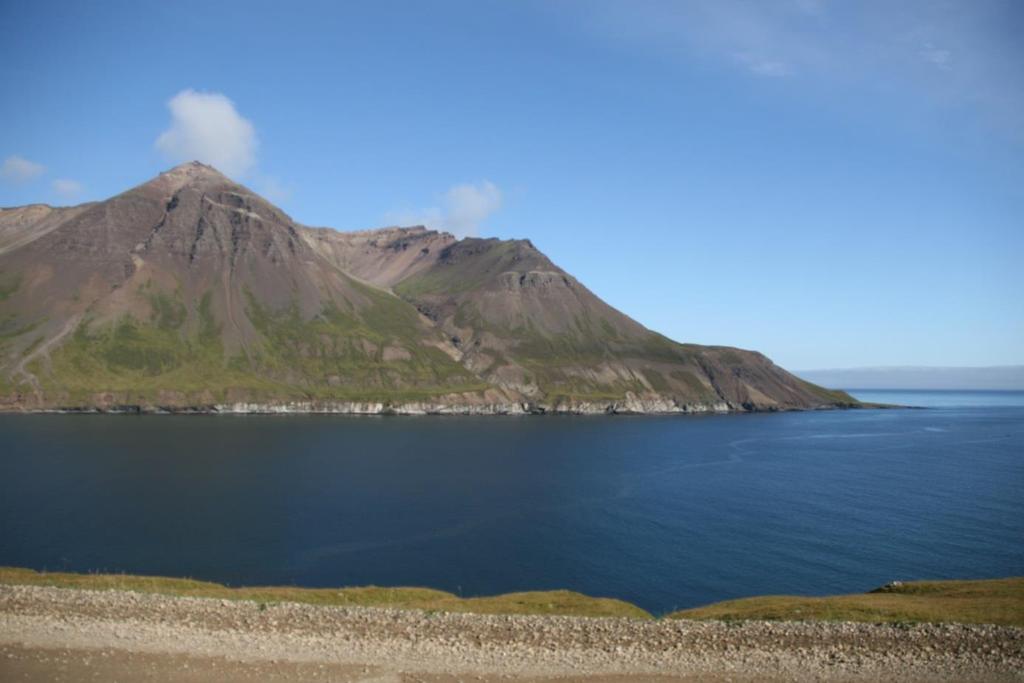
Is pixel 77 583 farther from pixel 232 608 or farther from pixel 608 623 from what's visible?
pixel 608 623

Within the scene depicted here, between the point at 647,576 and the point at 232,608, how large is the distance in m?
47.1

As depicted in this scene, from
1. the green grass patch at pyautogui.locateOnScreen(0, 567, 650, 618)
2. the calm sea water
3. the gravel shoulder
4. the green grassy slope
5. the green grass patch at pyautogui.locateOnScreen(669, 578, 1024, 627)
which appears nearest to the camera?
the gravel shoulder

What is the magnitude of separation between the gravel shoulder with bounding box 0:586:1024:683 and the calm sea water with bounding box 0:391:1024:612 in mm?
27504

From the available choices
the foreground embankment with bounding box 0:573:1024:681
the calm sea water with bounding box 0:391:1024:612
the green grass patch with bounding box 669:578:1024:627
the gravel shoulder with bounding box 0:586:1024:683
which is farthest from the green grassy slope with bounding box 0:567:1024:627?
the calm sea water with bounding box 0:391:1024:612

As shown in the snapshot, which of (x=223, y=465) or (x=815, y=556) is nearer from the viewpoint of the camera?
(x=815, y=556)

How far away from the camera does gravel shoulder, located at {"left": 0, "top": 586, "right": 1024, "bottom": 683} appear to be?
3522cm

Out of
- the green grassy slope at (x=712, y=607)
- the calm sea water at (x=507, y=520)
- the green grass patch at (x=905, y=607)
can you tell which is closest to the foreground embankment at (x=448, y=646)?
the green grass patch at (x=905, y=607)

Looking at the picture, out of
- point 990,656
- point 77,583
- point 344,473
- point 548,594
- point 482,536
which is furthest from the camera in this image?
point 344,473

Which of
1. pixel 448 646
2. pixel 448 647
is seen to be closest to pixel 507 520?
pixel 448 646

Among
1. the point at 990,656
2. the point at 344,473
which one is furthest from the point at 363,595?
the point at 344,473

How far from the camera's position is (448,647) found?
38469 millimetres

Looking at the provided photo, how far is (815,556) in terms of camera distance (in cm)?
8838

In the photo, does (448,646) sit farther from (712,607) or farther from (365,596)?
(712,607)

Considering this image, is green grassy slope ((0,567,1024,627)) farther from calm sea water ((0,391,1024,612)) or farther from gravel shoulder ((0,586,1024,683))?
calm sea water ((0,391,1024,612))
